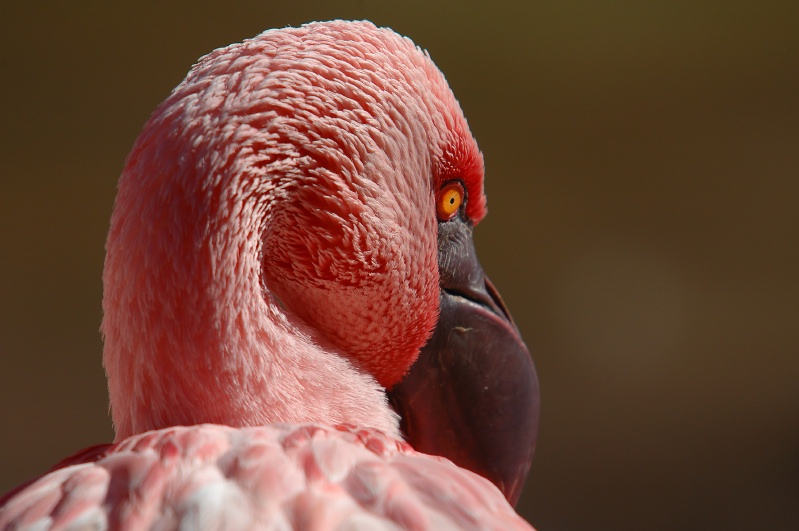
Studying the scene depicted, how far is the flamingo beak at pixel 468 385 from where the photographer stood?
101cm

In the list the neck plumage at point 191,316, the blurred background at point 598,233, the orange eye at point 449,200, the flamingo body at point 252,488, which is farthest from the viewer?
the blurred background at point 598,233

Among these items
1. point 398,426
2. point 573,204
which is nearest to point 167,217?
point 398,426

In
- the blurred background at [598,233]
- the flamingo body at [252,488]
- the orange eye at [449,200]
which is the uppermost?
the orange eye at [449,200]

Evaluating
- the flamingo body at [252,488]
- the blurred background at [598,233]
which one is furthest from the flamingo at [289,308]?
the blurred background at [598,233]

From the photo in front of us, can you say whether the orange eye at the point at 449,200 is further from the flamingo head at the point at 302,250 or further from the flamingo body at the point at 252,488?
the flamingo body at the point at 252,488

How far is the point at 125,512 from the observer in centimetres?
59

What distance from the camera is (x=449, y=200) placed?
995 mm

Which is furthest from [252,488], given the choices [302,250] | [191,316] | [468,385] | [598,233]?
[598,233]

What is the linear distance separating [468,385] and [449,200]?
0.24 metres

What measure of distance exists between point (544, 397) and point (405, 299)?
2018 mm

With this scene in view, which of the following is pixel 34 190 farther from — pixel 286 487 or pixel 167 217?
pixel 286 487

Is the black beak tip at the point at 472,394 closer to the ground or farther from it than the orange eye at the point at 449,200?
closer to the ground

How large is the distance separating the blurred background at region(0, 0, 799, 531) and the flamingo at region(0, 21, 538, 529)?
1766 millimetres

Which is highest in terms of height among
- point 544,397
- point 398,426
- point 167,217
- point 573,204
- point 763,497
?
point 167,217
